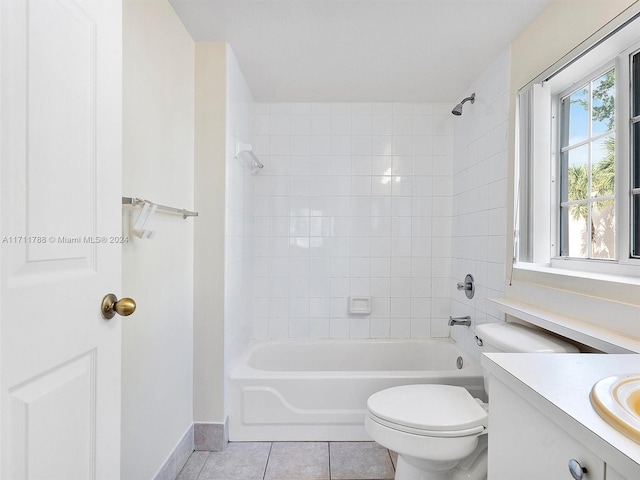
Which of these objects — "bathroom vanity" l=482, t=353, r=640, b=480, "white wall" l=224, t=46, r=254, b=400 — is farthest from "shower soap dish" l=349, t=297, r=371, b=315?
"bathroom vanity" l=482, t=353, r=640, b=480

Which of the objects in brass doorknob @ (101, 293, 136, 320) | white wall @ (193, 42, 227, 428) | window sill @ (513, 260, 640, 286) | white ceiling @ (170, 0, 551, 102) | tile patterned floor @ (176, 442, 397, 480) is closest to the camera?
brass doorknob @ (101, 293, 136, 320)

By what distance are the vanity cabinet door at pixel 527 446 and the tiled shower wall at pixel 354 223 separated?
1877mm

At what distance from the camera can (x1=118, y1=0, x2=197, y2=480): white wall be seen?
1.30 meters

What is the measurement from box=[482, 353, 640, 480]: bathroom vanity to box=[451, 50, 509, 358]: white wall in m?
1.17

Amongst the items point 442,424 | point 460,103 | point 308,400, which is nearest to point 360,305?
point 308,400

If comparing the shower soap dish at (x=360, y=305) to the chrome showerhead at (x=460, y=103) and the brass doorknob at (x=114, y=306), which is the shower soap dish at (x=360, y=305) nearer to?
the chrome showerhead at (x=460, y=103)

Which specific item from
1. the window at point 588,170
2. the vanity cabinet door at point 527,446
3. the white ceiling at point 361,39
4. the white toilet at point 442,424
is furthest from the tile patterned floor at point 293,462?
the white ceiling at point 361,39

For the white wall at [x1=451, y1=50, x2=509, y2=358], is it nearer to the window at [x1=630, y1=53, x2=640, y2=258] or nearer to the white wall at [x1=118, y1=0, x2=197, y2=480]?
the window at [x1=630, y1=53, x2=640, y2=258]

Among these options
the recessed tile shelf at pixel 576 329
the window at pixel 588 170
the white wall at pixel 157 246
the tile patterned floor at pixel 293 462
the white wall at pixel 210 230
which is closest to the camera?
the recessed tile shelf at pixel 576 329

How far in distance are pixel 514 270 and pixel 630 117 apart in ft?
2.60

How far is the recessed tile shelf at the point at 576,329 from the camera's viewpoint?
3.40 ft

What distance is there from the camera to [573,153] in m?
1.62

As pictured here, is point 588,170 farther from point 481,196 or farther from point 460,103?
point 460,103

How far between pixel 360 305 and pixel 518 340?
1382 mm
